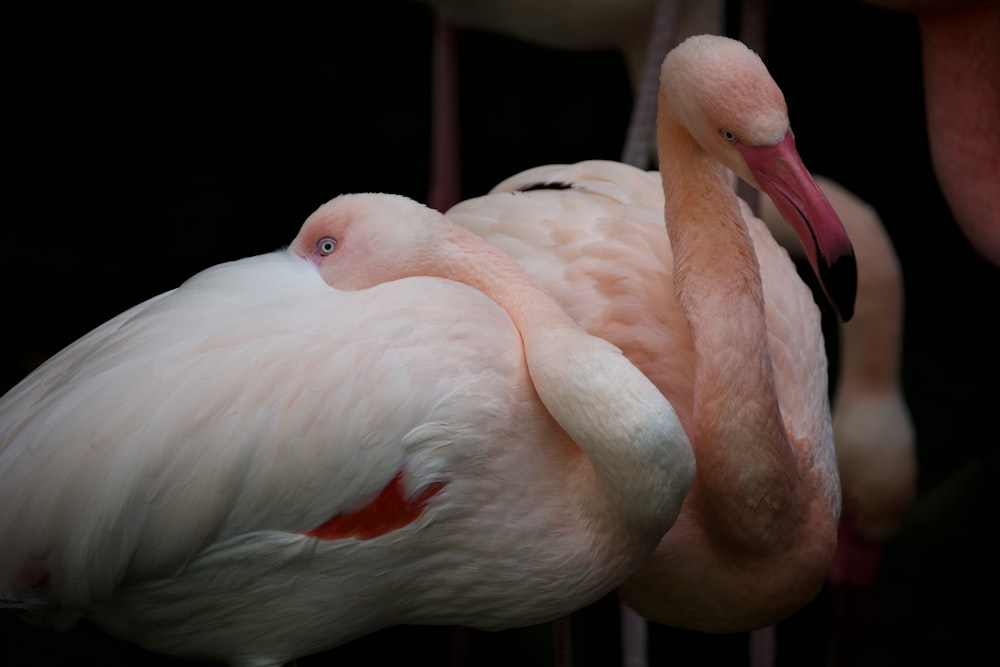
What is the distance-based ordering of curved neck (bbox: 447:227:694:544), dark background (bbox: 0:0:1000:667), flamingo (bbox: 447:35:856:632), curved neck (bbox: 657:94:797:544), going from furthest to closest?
dark background (bbox: 0:0:1000:667) → curved neck (bbox: 657:94:797:544) → flamingo (bbox: 447:35:856:632) → curved neck (bbox: 447:227:694:544)

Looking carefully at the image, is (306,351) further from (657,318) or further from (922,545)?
(922,545)

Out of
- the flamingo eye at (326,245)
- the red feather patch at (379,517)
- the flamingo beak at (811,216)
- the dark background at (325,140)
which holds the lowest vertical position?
the dark background at (325,140)

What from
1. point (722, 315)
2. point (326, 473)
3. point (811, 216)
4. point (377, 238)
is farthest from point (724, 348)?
point (326, 473)

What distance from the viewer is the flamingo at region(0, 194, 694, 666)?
7.35 ft

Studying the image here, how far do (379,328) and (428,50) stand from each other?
164 inches

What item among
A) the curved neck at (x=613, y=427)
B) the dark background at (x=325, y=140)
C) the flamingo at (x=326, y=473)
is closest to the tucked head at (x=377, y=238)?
the flamingo at (x=326, y=473)

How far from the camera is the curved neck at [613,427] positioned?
2.21 m

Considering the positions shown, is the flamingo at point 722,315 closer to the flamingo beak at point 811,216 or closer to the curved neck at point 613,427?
the flamingo beak at point 811,216

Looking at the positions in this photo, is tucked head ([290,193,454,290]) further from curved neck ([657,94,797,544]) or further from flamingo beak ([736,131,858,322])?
flamingo beak ([736,131,858,322])

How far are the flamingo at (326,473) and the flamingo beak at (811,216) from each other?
35cm

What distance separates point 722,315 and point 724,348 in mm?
62

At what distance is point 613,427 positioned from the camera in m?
2.20

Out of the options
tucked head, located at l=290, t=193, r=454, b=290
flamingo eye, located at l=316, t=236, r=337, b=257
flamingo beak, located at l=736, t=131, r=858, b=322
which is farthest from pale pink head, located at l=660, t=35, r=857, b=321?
flamingo eye, located at l=316, t=236, r=337, b=257

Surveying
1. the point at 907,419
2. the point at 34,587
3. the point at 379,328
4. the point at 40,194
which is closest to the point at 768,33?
the point at 907,419
